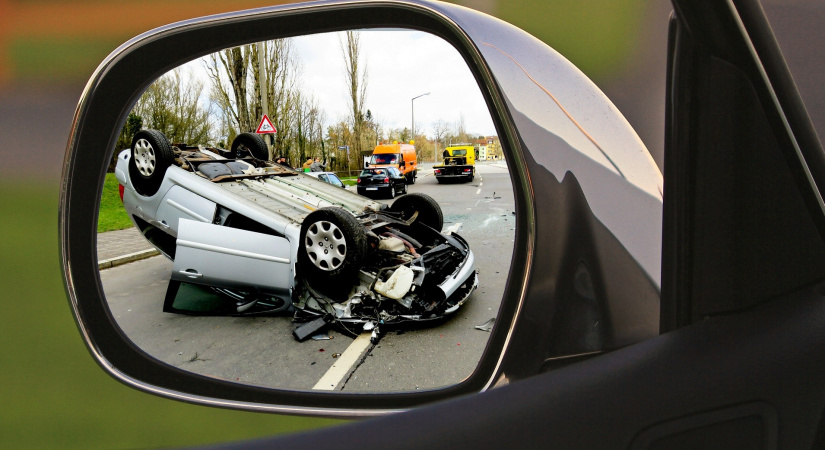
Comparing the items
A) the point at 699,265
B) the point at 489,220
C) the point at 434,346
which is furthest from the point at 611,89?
the point at 489,220

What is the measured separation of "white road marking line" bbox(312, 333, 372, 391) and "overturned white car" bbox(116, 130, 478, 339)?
0.69ft

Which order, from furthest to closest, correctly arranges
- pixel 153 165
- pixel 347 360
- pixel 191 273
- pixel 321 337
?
pixel 153 165
pixel 321 337
pixel 191 273
pixel 347 360

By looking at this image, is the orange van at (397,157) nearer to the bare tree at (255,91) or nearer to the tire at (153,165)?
the bare tree at (255,91)

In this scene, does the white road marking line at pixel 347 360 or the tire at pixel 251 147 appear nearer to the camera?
the white road marking line at pixel 347 360

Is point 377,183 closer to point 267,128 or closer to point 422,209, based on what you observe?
point 267,128

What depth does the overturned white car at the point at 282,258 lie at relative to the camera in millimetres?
4082

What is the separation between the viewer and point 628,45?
31.8 inches

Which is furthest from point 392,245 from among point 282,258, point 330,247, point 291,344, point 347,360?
point 347,360

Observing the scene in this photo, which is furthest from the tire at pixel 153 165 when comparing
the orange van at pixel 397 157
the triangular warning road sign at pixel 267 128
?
the orange van at pixel 397 157

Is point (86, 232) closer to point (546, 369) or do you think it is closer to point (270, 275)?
point (546, 369)

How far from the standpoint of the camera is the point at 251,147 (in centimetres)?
662

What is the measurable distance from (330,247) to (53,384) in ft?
10.8

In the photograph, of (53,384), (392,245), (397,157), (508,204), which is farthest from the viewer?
(397,157)

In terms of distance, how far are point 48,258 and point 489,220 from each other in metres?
7.88
